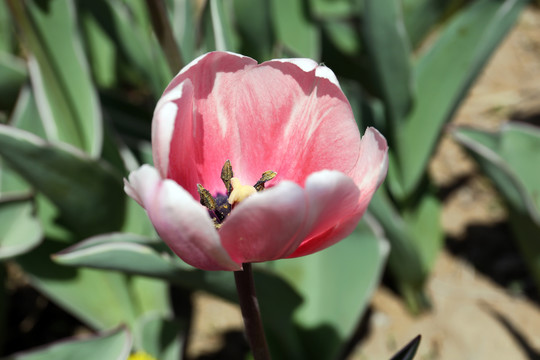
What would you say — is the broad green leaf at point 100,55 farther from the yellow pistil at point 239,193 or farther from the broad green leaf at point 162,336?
the yellow pistil at point 239,193

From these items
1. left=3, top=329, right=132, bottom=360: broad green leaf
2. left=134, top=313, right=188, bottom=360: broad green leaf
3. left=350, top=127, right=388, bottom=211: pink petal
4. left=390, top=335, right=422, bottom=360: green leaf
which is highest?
left=350, top=127, right=388, bottom=211: pink petal

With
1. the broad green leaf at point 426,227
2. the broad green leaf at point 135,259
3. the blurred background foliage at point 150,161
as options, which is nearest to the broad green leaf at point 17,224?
the blurred background foliage at point 150,161

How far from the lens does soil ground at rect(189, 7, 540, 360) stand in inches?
68.8

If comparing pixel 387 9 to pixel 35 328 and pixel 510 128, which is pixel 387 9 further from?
pixel 35 328

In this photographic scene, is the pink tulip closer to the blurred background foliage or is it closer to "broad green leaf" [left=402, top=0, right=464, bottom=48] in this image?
the blurred background foliage

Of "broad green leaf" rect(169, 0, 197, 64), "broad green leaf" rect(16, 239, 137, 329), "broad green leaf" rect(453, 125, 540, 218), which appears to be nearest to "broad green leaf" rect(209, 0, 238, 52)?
"broad green leaf" rect(169, 0, 197, 64)

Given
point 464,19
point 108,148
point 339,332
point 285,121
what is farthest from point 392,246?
point 285,121

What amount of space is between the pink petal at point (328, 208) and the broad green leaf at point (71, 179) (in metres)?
0.69

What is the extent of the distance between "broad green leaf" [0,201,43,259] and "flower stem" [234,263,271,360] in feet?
2.51

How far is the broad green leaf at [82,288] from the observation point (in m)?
1.50

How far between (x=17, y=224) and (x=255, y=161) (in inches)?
31.8

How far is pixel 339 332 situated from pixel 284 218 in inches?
35.0

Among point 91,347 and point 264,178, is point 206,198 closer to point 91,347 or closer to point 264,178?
point 264,178

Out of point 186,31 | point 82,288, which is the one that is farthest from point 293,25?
point 82,288
